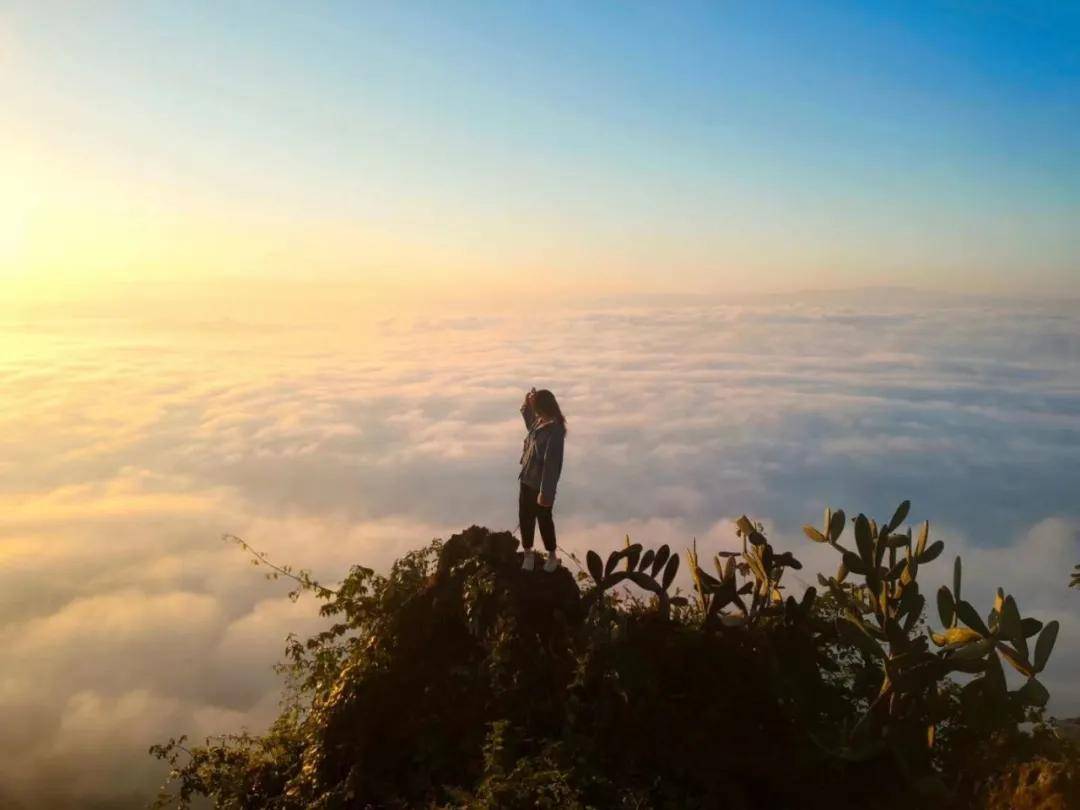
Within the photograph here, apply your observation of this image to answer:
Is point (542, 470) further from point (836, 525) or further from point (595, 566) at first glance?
point (836, 525)

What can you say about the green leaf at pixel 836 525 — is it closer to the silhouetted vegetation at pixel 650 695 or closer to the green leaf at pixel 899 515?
the silhouetted vegetation at pixel 650 695

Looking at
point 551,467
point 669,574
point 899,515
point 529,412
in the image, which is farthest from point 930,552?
point 529,412

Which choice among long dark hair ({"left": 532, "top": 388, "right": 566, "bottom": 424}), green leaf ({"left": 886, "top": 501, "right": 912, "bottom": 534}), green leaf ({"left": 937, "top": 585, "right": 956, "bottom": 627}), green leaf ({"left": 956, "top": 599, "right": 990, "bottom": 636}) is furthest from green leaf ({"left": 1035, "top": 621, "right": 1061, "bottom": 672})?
long dark hair ({"left": 532, "top": 388, "right": 566, "bottom": 424})

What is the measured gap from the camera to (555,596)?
343 inches

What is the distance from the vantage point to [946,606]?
733cm

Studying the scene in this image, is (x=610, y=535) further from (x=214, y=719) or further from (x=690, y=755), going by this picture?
(x=690, y=755)

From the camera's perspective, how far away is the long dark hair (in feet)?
28.6

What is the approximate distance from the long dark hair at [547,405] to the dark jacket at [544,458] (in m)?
0.07

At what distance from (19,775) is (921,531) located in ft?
384

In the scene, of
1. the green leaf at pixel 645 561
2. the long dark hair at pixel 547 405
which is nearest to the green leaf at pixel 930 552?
the green leaf at pixel 645 561

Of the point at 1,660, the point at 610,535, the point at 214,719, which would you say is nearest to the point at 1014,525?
the point at 610,535

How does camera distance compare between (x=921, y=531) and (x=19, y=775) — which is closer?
(x=921, y=531)

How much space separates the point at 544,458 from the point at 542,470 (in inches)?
5.4

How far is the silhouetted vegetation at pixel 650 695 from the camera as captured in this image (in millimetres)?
A: 7199
